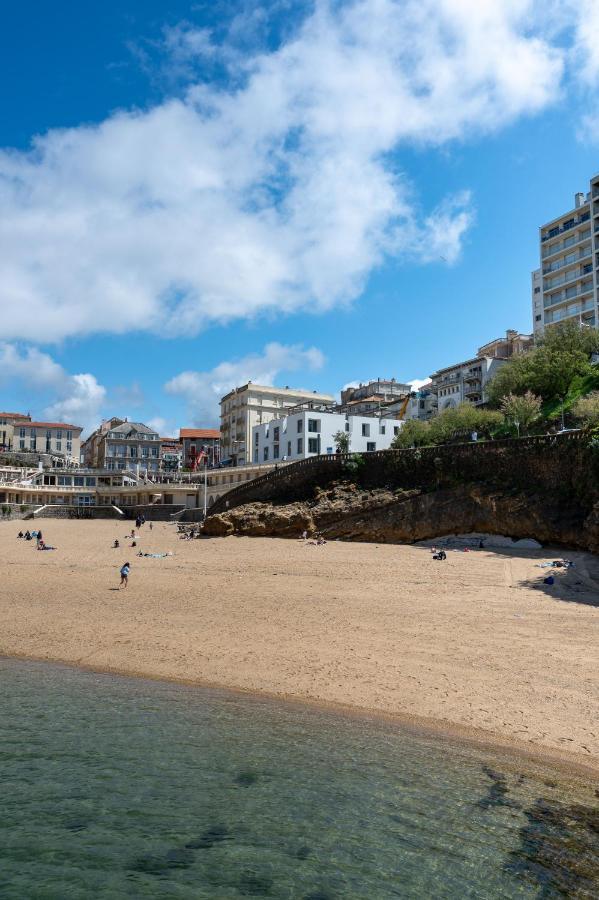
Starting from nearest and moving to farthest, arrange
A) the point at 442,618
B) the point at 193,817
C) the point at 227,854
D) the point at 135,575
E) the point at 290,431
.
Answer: the point at 227,854
the point at 193,817
the point at 442,618
the point at 135,575
the point at 290,431

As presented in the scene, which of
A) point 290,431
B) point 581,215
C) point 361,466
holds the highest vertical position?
point 581,215

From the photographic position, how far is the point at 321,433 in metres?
65.7

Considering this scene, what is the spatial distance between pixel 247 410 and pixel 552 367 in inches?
1709

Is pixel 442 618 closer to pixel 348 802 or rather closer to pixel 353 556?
pixel 348 802

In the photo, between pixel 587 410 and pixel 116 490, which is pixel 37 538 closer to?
pixel 116 490

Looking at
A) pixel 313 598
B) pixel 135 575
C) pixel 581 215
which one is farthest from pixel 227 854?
pixel 581 215

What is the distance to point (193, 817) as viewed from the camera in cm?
827

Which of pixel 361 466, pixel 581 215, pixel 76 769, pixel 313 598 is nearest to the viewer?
pixel 76 769

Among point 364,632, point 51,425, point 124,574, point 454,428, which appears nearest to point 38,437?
point 51,425

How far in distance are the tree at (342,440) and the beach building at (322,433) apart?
0.47 m

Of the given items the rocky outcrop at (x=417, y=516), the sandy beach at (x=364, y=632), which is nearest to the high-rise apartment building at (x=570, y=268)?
the rocky outcrop at (x=417, y=516)

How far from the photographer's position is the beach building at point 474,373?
84.1m

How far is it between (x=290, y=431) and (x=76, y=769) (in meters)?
58.2

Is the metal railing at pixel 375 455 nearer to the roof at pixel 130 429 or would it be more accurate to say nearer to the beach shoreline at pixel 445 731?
the beach shoreline at pixel 445 731
